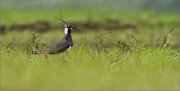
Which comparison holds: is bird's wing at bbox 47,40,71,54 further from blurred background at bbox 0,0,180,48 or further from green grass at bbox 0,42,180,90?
blurred background at bbox 0,0,180,48

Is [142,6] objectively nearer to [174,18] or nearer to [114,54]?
[174,18]

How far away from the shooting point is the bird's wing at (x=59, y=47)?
10.8 metres

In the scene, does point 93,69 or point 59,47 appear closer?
point 93,69

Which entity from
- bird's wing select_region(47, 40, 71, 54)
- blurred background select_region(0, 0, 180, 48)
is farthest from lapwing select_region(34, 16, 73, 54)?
blurred background select_region(0, 0, 180, 48)

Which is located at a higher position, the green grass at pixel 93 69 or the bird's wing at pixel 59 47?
the bird's wing at pixel 59 47

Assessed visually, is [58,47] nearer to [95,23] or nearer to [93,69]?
[93,69]

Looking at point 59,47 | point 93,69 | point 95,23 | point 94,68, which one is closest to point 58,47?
point 59,47

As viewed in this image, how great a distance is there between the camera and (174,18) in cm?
3092

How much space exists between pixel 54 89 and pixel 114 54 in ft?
9.93

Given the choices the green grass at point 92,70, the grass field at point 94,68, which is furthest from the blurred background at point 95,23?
the green grass at point 92,70

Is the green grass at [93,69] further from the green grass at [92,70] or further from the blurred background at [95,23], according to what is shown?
the blurred background at [95,23]

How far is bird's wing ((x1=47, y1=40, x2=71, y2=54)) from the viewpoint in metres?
10.8

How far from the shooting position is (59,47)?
10914mm

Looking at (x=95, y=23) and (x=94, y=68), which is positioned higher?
(x=95, y=23)
